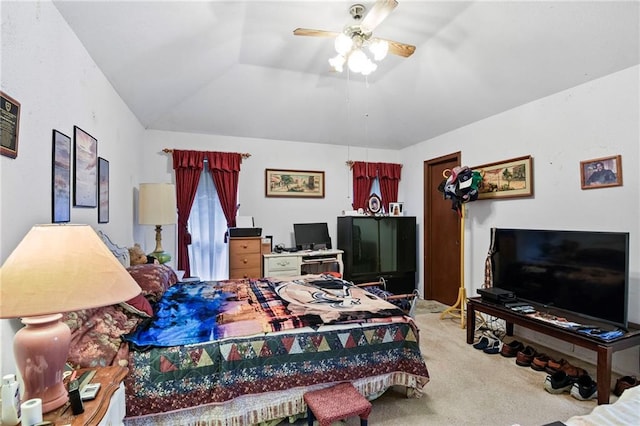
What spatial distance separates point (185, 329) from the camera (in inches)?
71.4

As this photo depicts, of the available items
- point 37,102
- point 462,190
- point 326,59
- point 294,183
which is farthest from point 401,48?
point 294,183

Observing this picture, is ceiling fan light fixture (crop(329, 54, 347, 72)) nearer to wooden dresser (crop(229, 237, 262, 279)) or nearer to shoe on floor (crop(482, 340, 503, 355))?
wooden dresser (crop(229, 237, 262, 279))

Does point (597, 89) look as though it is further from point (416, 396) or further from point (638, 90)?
point (416, 396)

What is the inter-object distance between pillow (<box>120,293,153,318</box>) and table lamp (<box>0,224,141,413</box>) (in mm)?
705

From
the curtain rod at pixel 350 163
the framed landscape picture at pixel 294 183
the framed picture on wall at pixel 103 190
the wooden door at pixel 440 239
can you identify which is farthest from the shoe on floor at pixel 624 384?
the framed picture on wall at pixel 103 190

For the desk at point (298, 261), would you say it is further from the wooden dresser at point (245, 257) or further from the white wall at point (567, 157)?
the white wall at point (567, 157)

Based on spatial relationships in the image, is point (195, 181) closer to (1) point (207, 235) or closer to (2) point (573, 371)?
(1) point (207, 235)

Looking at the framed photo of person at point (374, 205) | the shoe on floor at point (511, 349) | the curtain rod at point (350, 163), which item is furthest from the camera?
the curtain rod at point (350, 163)

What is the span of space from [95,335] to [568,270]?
330cm

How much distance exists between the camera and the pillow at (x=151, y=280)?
213 centimetres

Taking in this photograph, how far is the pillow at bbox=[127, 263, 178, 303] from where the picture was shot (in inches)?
84.0

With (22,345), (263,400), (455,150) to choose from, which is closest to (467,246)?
(455,150)

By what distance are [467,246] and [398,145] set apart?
6.72 feet

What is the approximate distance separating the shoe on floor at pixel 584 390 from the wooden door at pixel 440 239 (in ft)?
6.41
